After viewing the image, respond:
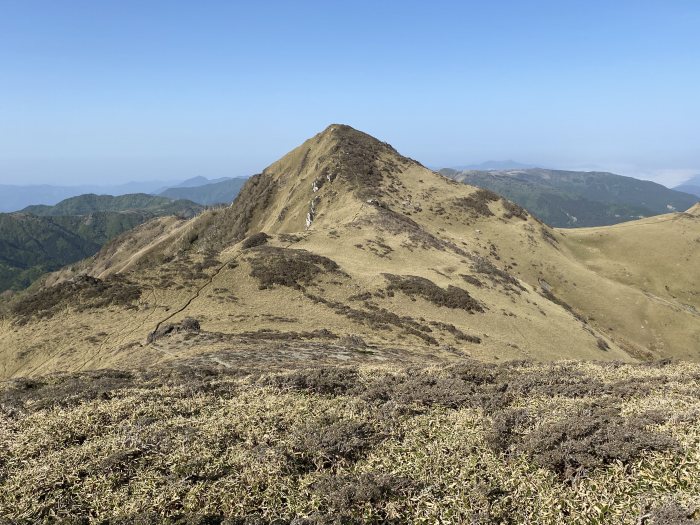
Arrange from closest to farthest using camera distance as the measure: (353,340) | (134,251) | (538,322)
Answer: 1. (353,340)
2. (538,322)
3. (134,251)

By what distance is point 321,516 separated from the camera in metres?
7.16

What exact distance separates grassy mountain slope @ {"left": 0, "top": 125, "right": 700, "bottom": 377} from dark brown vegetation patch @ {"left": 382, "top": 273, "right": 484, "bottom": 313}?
0.65 feet

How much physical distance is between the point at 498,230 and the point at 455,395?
85.1 meters

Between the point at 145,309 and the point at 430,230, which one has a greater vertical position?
the point at 430,230

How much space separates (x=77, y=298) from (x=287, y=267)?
2041 centimetres

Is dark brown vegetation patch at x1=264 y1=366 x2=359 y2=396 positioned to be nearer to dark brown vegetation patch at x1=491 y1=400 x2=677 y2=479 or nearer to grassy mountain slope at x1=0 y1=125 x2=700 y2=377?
dark brown vegetation patch at x1=491 y1=400 x2=677 y2=479

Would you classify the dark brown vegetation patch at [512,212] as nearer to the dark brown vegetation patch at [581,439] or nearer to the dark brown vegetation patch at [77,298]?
the dark brown vegetation patch at [77,298]

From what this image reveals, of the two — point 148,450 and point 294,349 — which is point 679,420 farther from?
point 294,349

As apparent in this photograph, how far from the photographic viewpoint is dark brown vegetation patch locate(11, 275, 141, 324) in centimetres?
3666

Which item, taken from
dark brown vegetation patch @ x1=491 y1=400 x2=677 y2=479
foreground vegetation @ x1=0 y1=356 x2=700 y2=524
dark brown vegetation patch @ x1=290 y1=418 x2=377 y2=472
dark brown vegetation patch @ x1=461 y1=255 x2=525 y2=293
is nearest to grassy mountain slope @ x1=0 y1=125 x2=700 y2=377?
dark brown vegetation patch @ x1=461 y1=255 x2=525 y2=293

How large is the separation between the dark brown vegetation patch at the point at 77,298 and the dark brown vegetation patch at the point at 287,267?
12.4 metres

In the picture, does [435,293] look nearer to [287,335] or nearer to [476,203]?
[287,335]

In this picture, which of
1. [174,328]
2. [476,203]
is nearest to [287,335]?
[174,328]

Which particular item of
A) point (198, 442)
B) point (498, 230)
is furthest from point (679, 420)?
point (498, 230)
